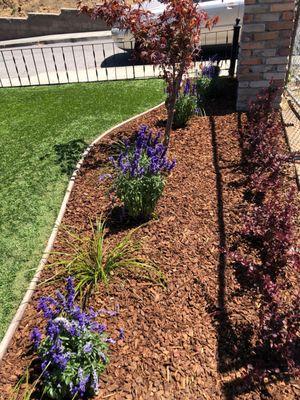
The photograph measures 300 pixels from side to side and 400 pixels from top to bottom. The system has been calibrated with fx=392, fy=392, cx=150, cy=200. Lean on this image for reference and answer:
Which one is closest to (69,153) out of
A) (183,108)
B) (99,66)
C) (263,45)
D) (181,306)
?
(183,108)

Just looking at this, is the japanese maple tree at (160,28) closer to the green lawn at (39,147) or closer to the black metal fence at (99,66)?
the green lawn at (39,147)

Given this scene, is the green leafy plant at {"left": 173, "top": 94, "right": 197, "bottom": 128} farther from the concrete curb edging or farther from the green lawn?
the concrete curb edging

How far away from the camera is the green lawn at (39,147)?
429 cm

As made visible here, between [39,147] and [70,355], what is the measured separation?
15.2 feet

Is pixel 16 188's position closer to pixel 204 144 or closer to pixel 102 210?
pixel 102 210

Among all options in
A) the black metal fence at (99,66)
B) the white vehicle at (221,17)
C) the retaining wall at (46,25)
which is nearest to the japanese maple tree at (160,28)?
the black metal fence at (99,66)

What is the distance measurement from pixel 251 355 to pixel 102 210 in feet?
8.09

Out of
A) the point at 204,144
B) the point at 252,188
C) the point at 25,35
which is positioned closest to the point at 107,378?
the point at 252,188

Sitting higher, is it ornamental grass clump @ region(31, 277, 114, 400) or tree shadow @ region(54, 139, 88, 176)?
ornamental grass clump @ region(31, 277, 114, 400)

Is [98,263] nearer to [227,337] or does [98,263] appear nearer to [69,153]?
[227,337]

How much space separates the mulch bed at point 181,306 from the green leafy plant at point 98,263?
100 mm

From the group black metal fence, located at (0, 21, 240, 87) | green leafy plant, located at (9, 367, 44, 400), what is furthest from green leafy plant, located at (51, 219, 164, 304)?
black metal fence, located at (0, 21, 240, 87)

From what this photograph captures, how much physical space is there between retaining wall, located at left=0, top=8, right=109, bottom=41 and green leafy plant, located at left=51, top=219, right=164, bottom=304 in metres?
17.0

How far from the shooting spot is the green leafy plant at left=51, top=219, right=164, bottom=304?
12.1 ft
